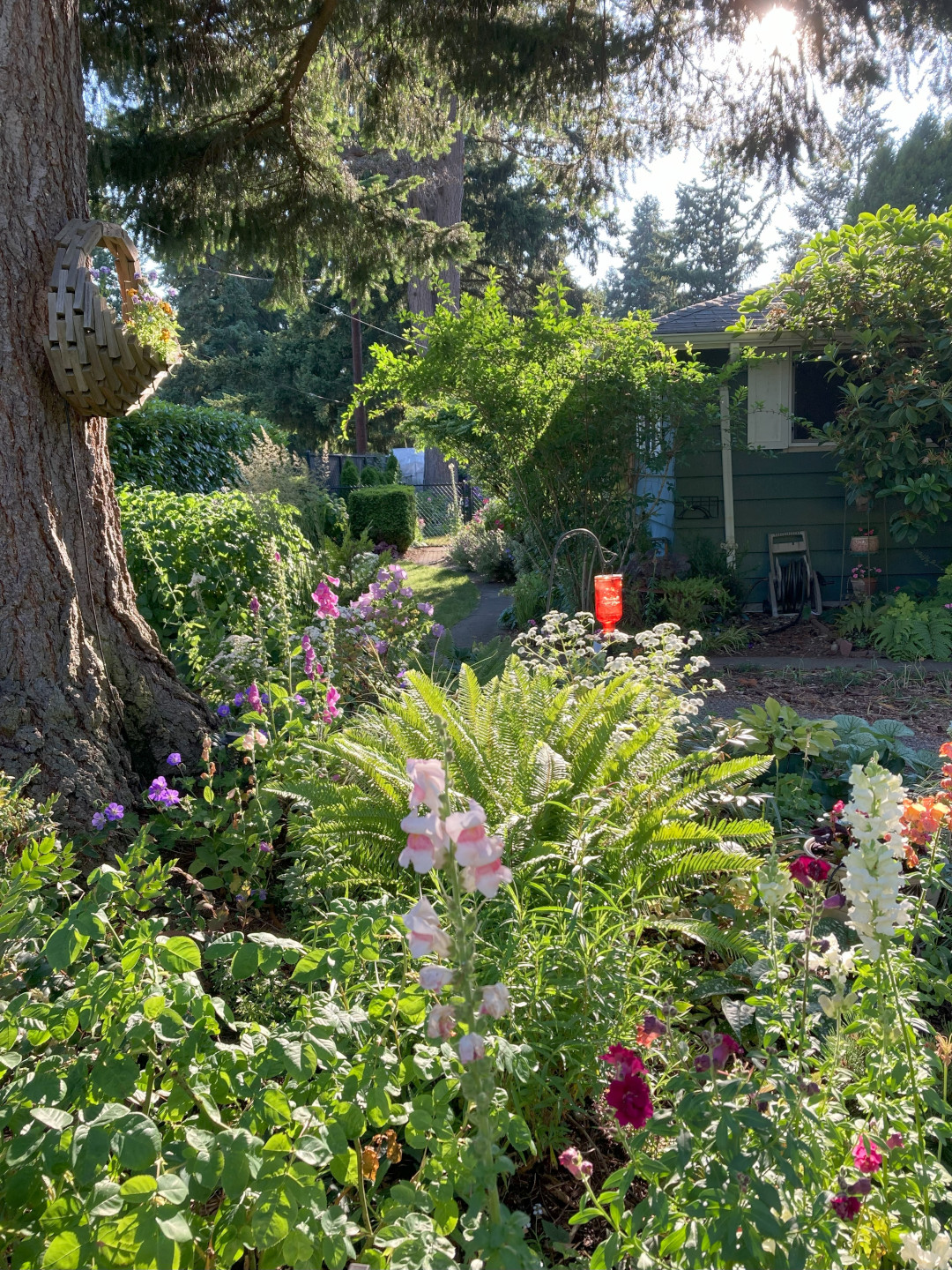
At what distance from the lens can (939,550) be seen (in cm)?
878

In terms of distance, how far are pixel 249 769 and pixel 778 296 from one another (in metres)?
7.49

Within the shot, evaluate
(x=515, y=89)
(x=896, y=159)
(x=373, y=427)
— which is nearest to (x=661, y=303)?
(x=896, y=159)

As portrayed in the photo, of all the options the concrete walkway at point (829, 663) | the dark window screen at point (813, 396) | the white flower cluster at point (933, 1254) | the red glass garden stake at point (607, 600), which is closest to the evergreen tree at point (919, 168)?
the dark window screen at point (813, 396)

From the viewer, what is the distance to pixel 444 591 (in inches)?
→ 465

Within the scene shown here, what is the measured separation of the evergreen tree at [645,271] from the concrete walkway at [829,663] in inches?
1730

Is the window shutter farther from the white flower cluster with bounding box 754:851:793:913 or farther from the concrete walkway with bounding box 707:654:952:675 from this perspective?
the white flower cluster with bounding box 754:851:793:913

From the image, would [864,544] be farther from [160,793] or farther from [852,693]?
[160,793]

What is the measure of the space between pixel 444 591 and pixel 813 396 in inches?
203

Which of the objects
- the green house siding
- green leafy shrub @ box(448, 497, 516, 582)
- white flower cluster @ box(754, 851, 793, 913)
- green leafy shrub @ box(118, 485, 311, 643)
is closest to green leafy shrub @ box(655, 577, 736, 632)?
the green house siding

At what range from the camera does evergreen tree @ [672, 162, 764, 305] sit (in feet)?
157

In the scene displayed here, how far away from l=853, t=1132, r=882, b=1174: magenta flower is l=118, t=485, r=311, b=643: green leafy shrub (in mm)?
3580

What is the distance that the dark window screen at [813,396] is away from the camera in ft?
29.8

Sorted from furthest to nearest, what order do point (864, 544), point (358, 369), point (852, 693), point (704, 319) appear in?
point (358, 369) → point (704, 319) → point (864, 544) → point (852, 693)

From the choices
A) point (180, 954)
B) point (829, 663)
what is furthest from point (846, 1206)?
point (829, 663)
